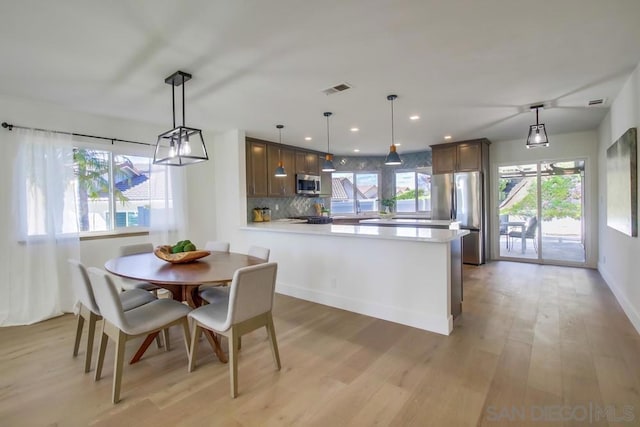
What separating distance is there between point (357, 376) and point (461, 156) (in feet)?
16.9

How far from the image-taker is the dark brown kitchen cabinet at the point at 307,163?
6312mm

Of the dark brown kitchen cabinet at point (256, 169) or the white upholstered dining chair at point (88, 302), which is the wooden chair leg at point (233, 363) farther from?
the dark brown kitchen cabinet at point (256, 169)

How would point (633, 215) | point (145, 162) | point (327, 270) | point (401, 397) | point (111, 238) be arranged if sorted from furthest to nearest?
point (145, 162) < point (111, 238) < point (327, 270) < point (633, 215) < point (401, 397)

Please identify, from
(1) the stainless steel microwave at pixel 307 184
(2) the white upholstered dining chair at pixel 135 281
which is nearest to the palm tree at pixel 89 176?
(2) the white upholstered dining chair at pixel 135 281

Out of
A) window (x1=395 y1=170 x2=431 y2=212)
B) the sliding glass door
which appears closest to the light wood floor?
the sliding glass door

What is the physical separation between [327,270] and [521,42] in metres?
2.88

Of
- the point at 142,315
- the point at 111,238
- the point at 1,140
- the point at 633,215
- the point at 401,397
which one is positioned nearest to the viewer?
the point at 401,397

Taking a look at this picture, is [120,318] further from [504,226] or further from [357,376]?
[504,226]

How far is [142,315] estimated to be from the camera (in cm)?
221

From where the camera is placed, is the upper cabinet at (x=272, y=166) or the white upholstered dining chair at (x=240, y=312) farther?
the upper cabinet at (x=272, y=166)

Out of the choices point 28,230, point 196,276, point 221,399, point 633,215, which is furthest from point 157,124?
point 633,215

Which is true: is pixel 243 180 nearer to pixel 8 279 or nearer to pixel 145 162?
pixel 145 162

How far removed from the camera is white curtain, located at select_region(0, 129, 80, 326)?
3.31 m

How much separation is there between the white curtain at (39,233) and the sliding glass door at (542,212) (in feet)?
23.4
